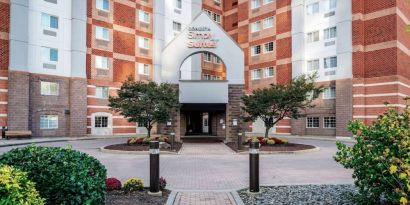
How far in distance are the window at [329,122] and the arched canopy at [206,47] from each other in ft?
43.8

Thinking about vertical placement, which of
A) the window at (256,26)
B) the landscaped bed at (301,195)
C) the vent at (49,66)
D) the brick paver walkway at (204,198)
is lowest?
the brick paver walkway at (204,198)

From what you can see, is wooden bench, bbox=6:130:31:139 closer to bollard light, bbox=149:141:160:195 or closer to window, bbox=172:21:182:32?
window, bbox=172:21:182:32

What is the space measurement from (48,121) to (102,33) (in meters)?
11.0

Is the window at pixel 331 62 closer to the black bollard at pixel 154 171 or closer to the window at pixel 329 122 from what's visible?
the window at pixel 329 122

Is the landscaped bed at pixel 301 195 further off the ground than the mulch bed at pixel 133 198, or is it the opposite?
the mulch bed at pixel 133 198

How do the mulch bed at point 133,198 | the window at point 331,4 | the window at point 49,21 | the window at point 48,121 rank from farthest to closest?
1. the window at point 331,4
2. the window at point 49,21
3. the window at point 48,121
4. the mulch bed at point 133,198

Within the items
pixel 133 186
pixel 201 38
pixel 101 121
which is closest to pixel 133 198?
pixel 133 186

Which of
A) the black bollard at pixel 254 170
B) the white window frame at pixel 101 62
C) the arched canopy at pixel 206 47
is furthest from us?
the white window frame at pixel 101 62

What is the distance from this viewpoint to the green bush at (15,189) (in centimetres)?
336

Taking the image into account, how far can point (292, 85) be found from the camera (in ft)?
77.7

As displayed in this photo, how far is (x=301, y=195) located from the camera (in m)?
7.96

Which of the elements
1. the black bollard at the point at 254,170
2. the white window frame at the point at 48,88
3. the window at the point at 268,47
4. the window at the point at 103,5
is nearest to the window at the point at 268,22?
the window at the point at 268,47

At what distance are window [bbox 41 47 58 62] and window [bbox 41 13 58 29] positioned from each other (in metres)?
2.24

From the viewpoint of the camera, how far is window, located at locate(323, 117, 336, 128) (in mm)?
33938
